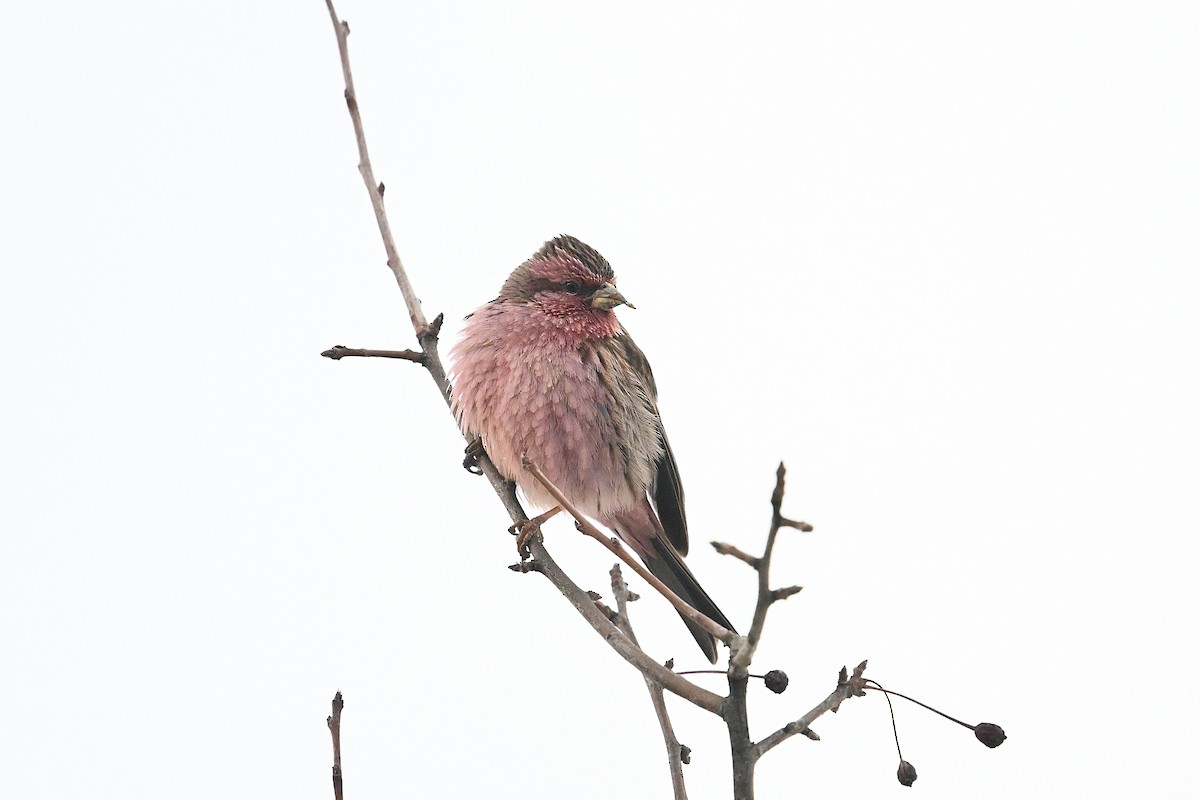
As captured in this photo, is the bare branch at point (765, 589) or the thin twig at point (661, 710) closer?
the bare branch at point (765, 589)

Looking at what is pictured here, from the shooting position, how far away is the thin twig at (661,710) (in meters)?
3.45

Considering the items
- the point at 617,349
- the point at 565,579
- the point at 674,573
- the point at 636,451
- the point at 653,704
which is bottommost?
the point at 653,704

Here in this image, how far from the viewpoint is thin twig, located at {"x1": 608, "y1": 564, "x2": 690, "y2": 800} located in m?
3.45

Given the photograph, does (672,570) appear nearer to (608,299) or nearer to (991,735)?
(608,299)

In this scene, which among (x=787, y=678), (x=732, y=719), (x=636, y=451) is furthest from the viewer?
(x=636, y=451)

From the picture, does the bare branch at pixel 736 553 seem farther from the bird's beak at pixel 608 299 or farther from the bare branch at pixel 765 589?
the bird's beak at pixel 608 299

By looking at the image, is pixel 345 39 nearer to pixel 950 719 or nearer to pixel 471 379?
pixel 471 379

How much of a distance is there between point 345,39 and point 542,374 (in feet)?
7.71

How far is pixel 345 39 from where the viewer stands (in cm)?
443

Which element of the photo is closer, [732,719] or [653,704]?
[732,719]

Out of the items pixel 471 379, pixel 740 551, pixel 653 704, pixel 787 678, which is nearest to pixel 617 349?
pixel 471 379

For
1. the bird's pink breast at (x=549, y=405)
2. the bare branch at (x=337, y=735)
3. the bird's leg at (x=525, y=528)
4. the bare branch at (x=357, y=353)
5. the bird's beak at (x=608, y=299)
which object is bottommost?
the bare branch at (x=337, y=735)

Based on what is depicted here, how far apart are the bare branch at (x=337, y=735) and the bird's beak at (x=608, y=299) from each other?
3607 mm

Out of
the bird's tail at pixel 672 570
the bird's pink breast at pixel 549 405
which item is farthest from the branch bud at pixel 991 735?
the bird's tail at pixel 672 570
